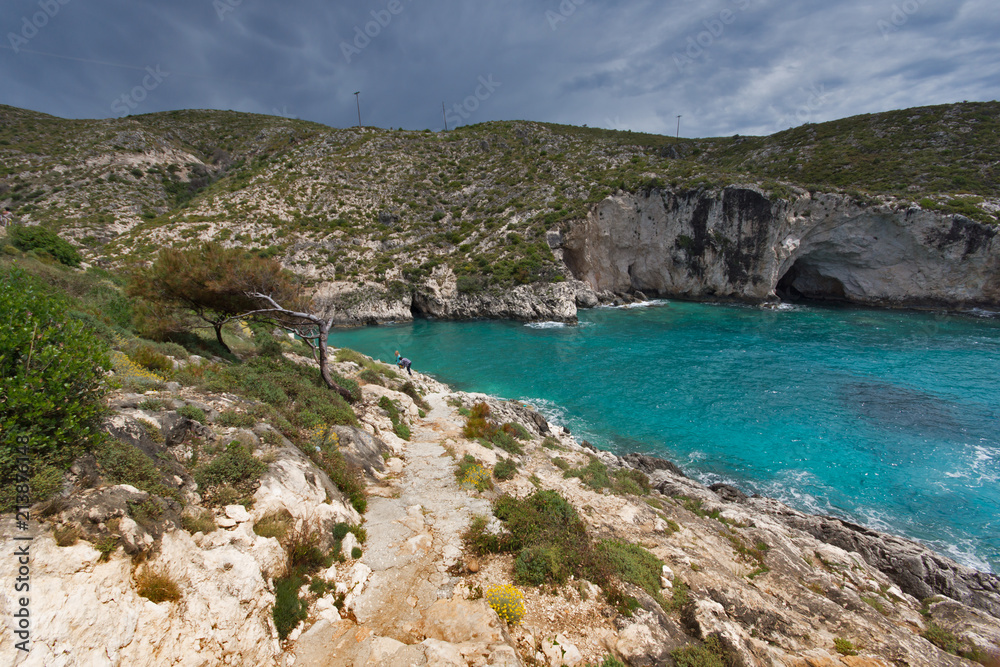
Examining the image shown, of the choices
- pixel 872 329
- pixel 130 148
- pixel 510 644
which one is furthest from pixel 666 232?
pixel 130 148

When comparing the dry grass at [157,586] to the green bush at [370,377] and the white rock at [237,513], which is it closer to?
the white rock at [237,513]

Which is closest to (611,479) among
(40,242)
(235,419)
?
(235,419)

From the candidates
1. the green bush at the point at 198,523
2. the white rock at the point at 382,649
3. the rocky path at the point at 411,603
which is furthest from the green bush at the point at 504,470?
the green bush at the point at 198,523

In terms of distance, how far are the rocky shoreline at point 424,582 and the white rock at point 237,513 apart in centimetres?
2

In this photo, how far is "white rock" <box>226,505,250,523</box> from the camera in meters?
4.95

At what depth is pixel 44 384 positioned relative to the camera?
4.12m

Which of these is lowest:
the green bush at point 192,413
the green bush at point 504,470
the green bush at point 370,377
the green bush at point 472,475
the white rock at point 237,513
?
the green bush at point 504,470

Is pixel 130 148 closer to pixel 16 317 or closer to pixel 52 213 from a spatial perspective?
pixel 52 213

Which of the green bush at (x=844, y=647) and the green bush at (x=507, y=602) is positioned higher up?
the green bush at (x=507, y=602)

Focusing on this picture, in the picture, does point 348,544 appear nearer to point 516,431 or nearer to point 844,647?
point 844,647

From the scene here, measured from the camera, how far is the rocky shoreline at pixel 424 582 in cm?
348

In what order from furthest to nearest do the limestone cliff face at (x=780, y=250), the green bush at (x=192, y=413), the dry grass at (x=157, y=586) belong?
the limestone cliff face at (x=780, y=250), the green bush at (x=192, y=413), the dry grass at (x=157, y=586)

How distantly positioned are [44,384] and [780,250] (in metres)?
51.8

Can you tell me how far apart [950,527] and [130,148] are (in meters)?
80.9
